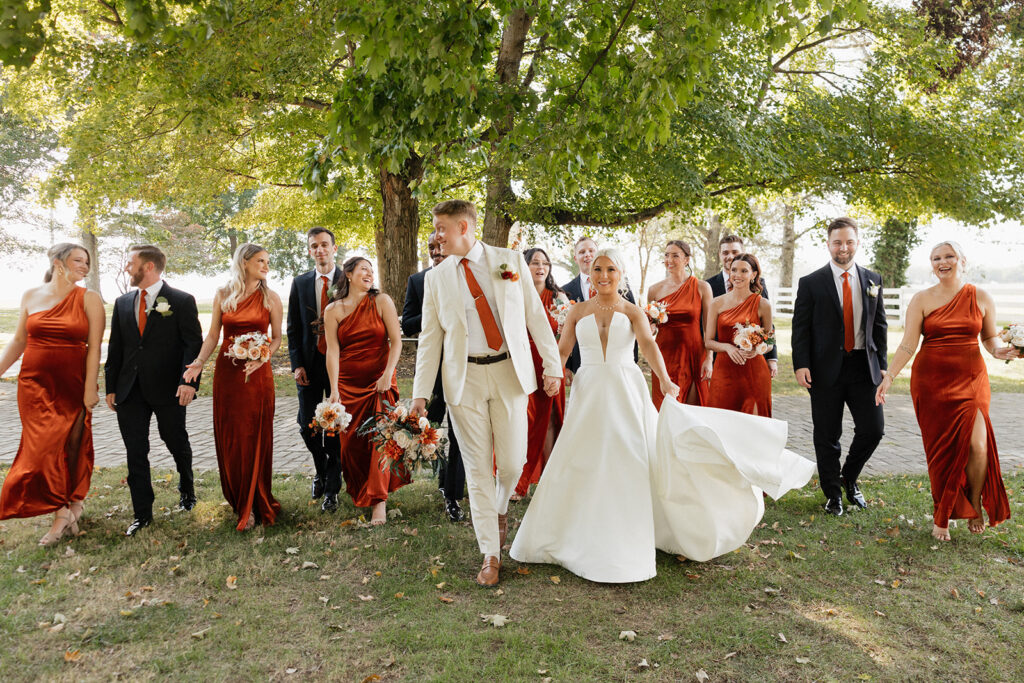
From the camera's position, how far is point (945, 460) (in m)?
5.56

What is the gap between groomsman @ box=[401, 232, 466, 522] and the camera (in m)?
6.30

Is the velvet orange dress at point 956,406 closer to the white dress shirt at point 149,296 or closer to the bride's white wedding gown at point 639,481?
the bride's white wedding gown at point 639,481

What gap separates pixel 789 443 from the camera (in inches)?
368

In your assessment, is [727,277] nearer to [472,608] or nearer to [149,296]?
[472,608]

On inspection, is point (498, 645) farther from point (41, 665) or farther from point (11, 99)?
point (11, 99)

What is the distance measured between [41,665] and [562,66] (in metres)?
13.6

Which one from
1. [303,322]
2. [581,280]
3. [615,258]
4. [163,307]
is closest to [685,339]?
[581,280]

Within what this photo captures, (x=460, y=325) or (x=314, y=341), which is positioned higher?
(x=460, y=325)

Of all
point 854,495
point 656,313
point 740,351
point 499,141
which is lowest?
point 854,495

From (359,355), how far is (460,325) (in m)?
1.78

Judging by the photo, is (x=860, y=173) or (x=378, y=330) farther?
(x=860, y=173)

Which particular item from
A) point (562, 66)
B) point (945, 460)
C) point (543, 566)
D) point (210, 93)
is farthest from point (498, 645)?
point (562, 66)

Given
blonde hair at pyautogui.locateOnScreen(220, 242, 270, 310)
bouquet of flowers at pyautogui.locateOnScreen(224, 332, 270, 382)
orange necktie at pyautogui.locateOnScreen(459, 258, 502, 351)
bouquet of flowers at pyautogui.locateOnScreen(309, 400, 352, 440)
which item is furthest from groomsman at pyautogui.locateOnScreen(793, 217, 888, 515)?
blonde hair at pyautogui.locateOnScreen(220, 242, 270, 310)

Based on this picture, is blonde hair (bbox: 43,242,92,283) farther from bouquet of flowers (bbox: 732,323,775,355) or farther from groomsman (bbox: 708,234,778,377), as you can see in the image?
groomsman (bbox: 708,234,778,377)
